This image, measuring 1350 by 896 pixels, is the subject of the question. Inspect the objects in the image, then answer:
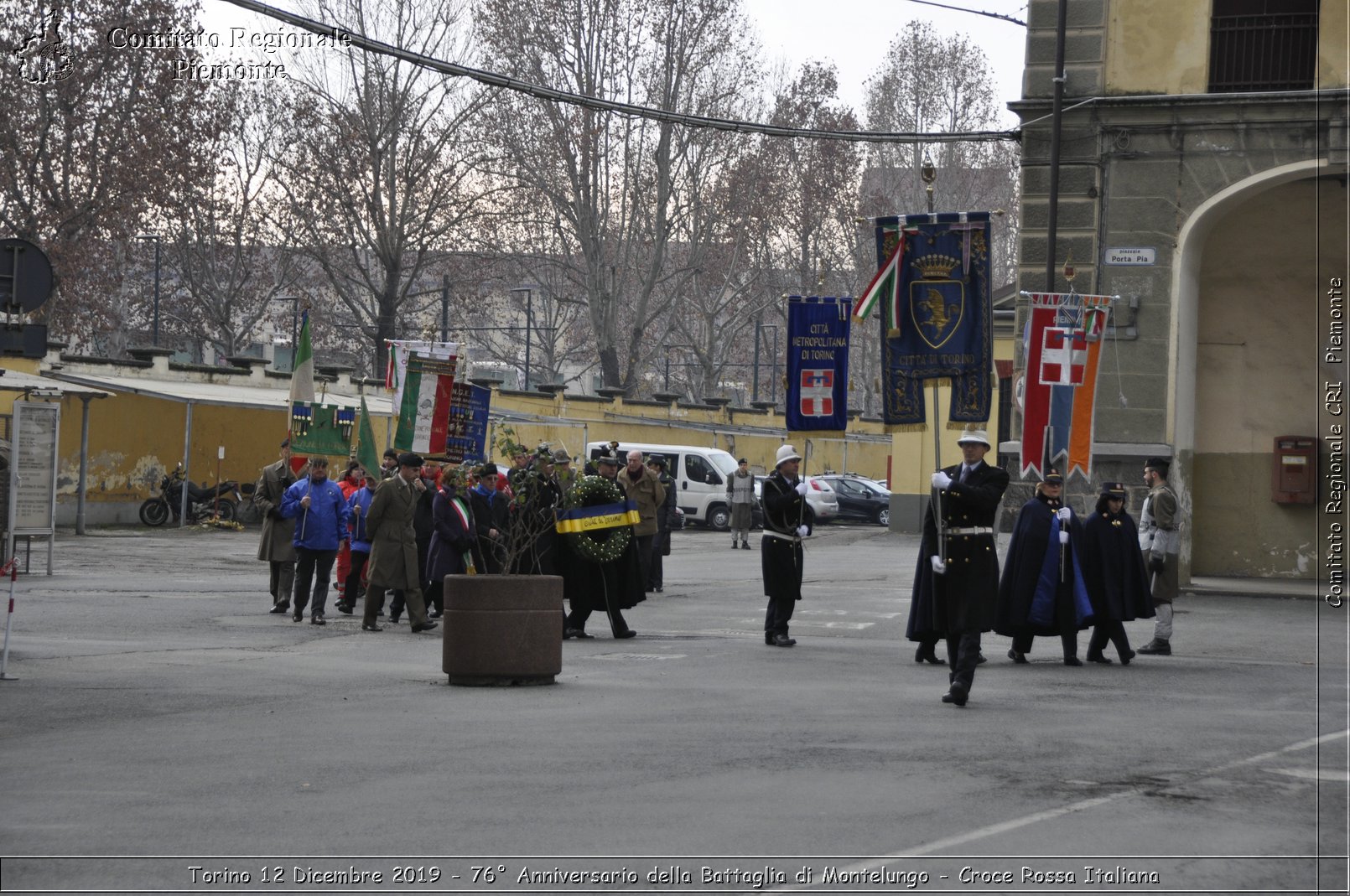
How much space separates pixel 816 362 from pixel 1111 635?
7467 millimetres

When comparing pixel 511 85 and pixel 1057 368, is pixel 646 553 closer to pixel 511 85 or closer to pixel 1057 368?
pixel 1057 368

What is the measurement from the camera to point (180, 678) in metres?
12.7

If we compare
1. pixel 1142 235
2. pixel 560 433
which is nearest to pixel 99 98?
pixel 560 433

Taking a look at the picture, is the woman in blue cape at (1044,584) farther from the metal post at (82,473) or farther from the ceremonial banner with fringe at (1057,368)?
the metal post at (82,473)

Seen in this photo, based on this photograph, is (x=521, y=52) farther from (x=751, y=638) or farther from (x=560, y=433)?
(x=751, y=638)

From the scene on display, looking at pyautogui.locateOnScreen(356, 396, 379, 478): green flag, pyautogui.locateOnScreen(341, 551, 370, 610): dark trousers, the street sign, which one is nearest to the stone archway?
the street sign

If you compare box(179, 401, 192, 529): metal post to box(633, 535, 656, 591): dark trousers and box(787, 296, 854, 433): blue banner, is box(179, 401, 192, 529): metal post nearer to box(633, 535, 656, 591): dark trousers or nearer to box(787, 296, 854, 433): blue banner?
box(633, 535, 656, 591): dark trousers

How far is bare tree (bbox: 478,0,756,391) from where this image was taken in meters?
47.5

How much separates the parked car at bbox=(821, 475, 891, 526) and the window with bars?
28.3 metres

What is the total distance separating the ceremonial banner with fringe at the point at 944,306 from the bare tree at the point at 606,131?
31.8 metres

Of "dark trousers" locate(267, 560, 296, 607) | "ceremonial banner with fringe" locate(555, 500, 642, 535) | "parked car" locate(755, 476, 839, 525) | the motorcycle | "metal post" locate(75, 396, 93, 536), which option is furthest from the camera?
"parked car" locate(755, 476, 839, 525)

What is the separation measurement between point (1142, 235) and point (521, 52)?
28.8m

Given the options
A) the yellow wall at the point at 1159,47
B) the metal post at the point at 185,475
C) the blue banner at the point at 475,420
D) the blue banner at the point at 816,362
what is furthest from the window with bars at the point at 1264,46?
the metal post at the point at 185,475

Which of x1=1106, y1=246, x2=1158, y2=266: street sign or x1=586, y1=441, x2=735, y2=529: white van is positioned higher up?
x1=1106, y1=246, x2=1158, y2=266: street sign
